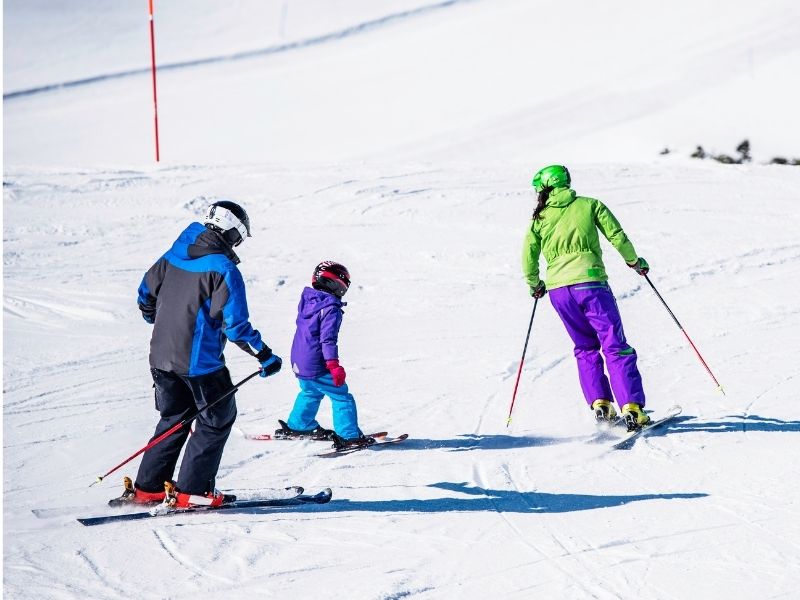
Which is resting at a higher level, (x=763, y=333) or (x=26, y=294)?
(x=26, y=294)

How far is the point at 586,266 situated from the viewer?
21.4ft

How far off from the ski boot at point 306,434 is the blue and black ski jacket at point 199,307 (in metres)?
1.52

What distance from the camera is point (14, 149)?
19.8 meters

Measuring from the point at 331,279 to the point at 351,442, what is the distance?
3.50 feet

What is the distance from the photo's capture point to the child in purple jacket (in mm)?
6168

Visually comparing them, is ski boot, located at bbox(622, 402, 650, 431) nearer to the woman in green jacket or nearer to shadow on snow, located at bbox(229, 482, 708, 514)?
the woman in green jacket

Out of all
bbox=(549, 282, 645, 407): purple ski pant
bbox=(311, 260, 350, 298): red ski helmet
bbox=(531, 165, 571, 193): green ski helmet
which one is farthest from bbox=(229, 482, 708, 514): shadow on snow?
bbox=(531, 165, 571, 193): green ski helmet

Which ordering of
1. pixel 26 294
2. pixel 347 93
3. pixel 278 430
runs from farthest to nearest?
pixel 347 93 < pixel 26 294 < pixel 278 430

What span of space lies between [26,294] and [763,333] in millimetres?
7251

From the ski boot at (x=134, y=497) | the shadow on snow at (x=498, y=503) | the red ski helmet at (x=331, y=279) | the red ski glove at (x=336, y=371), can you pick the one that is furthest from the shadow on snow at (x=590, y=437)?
the ski boot at (x=134, y=497)

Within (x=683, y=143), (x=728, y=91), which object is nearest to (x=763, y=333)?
(x=683, y=143)

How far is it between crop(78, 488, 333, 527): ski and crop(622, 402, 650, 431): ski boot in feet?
6.83

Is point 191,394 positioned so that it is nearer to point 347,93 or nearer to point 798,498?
point 798,498

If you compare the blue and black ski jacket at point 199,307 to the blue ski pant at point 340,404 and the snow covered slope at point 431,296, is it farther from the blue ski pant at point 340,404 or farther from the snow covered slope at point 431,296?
the blue ski pant at point 340,404
